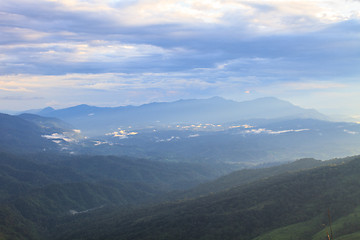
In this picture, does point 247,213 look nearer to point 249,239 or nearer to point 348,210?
point 249,239

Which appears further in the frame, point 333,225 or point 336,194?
point 336,194

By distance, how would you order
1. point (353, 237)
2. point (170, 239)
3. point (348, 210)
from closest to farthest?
point (353, 237) < point (348, 210) < point (170, 239)

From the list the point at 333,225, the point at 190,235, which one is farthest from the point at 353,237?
the point at 190,235

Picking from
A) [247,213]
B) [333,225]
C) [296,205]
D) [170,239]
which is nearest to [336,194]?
[296,205]

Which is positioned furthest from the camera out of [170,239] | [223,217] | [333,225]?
[223,217]

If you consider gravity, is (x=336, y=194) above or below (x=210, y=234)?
above

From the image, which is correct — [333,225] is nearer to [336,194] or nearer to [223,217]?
[336,194]

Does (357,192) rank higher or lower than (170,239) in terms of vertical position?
higher

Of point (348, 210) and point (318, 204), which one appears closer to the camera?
point (348, 210)

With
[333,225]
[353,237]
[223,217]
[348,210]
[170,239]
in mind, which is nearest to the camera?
[353,237]
